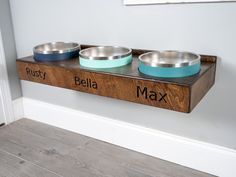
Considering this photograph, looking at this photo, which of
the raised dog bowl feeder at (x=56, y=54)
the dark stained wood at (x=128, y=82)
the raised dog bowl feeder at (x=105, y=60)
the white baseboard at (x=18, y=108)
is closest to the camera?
the dark stained wood at (x=128, y=82)

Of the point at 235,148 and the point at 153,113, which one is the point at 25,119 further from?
the point at 235,148

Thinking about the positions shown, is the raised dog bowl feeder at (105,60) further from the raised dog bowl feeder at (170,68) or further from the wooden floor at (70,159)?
the wooden floor at (70,159)

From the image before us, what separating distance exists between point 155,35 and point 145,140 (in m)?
0.55

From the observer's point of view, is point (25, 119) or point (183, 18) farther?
point (25, 119)

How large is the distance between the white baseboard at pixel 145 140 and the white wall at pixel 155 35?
0.04m

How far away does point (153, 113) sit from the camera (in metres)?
1.37

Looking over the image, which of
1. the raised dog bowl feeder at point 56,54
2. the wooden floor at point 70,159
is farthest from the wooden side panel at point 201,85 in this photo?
the raised dog bowl feeder at point 56,54

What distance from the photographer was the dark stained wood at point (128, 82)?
89 cm

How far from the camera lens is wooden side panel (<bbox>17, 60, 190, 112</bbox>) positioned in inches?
35.0

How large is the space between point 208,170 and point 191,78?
58 centimetres

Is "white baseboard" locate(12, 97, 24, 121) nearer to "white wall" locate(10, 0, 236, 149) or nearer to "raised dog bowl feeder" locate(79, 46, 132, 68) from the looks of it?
"white wall" locate(10, 0, 236, 149)

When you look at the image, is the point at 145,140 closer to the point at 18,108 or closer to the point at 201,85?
the point at 201,85

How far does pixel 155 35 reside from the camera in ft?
4.07

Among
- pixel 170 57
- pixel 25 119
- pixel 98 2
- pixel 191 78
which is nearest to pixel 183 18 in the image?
pixel 170 57
